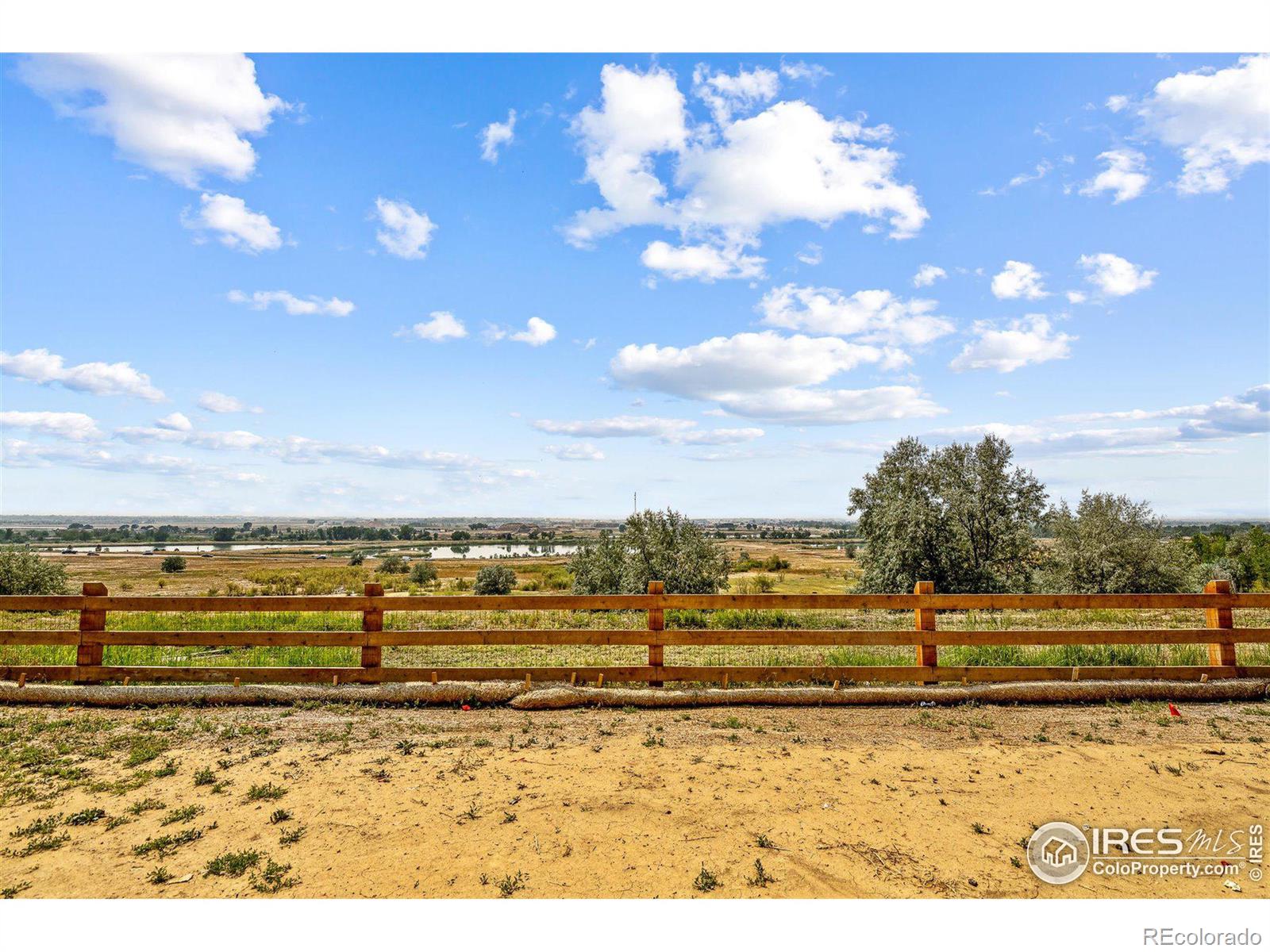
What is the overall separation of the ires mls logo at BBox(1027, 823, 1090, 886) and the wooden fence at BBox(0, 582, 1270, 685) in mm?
3446

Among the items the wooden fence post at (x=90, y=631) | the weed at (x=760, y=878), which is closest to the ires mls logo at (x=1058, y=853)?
the weed at (x=760, y=878)

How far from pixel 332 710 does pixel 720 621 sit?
11532 millimetres

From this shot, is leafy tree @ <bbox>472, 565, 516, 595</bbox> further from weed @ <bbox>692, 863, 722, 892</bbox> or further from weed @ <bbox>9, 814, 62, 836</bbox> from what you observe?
weed @ <bbox>692, 863, 722, 892</bbox>

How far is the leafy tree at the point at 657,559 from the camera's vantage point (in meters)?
26.5

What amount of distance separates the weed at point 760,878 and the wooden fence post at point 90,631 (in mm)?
8686

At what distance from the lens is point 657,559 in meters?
27.1

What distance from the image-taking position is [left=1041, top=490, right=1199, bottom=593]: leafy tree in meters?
26.3

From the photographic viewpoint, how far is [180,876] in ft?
12.9

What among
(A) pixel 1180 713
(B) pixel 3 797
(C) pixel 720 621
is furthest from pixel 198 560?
(A) pixel 1180 713

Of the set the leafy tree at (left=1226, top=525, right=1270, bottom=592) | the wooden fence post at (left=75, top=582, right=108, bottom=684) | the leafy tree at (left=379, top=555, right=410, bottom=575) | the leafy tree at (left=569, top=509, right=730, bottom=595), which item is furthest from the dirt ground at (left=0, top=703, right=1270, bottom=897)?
the leafy tree at (left=379, top=555, right=410, bottom=575)

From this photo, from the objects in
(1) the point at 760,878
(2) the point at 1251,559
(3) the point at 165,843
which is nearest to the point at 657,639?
(1) the point at 760,878

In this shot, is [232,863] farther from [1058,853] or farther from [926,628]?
[926,628]
